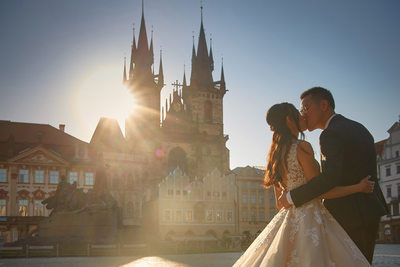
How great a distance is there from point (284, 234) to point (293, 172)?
48 cm

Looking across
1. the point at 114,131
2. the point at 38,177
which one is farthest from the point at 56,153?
the point at 114,131

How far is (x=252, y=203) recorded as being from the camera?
59.3 m

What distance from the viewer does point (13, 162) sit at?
169 feet

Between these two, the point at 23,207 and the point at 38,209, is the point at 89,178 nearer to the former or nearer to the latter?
the point at 38,209

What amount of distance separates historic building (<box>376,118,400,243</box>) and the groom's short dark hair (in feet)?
158

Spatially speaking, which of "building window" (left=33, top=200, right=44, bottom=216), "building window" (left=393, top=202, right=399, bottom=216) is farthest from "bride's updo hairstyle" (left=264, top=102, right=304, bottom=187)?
"building window" (left=33, top=200, right=44, bottom=216)

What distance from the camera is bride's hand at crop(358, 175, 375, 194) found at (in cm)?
366

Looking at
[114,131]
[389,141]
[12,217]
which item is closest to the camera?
[12,217]

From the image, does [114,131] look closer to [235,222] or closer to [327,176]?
[235,222]

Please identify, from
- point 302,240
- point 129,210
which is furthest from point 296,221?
point 129,210

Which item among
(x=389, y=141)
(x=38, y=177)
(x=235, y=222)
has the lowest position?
(x=235, y=222)

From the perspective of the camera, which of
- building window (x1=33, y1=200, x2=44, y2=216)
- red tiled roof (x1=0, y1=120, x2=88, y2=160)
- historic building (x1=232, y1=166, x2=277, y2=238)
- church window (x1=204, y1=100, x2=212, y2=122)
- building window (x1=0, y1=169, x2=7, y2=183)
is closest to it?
building window (x1=33, y1=200, x2=44, y2=216)

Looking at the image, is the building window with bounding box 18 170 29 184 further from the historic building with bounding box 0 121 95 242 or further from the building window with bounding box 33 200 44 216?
the building window with bounding box 33 200 44 216

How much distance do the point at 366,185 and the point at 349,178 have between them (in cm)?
14
